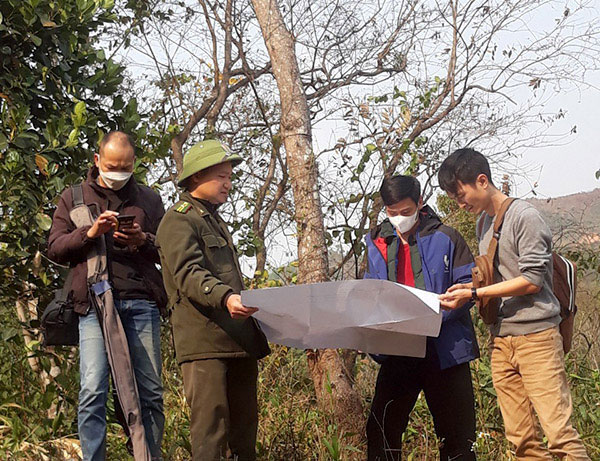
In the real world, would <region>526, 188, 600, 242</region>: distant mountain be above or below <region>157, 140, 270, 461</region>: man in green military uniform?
above

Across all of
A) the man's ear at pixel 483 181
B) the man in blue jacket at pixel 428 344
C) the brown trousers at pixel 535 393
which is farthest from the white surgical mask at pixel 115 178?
the brown trousers at pixel 535 393

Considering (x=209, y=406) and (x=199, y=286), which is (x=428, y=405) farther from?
(x=199, y=286)

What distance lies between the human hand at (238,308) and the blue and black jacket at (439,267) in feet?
3.05

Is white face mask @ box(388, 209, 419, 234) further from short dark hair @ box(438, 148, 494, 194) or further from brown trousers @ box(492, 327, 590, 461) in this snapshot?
brown trousers @ box(492, 327, 590, 461)

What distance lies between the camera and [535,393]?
11.5ft

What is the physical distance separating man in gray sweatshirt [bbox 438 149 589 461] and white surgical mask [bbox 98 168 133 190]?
1.64m

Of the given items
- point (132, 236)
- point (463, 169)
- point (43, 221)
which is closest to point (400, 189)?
point (463, 169)

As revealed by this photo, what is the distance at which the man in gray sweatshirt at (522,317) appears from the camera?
3.43 meters

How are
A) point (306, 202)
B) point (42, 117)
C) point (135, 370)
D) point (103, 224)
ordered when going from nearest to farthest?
point (103, 224) < point (135, 370) < point (42, 117) < point (306, 202)

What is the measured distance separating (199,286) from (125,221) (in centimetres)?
65

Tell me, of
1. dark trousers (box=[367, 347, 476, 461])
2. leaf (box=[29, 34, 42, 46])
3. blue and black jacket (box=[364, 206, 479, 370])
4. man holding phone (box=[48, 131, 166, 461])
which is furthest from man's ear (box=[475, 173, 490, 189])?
leaf (box=[29, 34, 42, 46])

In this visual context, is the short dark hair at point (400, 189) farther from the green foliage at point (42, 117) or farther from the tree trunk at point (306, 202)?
the green foliage at point (42, 117)

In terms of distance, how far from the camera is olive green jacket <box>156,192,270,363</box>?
3512 mm

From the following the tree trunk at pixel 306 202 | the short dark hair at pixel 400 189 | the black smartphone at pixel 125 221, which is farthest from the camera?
the tree trunk at pixel 306 202
